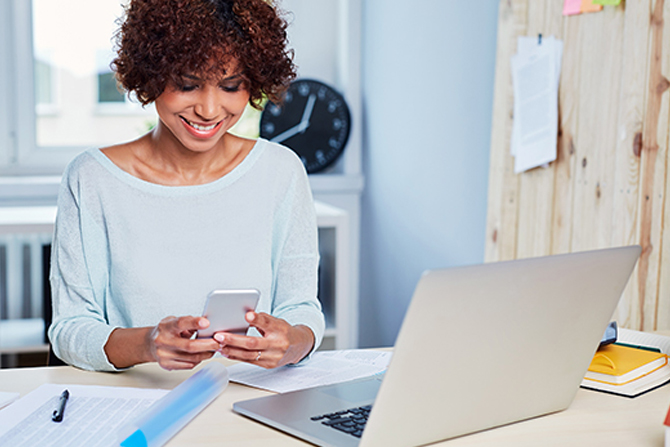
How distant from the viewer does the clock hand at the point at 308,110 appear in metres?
3.04

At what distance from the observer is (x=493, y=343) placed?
2.40 feet

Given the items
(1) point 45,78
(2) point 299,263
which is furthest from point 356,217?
(2) point 299,263

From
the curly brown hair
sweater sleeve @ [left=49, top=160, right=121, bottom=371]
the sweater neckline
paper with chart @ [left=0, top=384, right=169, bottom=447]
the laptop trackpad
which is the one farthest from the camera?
the sweater neckline

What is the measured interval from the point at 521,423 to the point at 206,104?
68 cm

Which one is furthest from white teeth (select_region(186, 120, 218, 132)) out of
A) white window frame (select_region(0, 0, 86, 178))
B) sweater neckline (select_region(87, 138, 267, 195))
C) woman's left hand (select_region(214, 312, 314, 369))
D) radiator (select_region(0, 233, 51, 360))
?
white window frame (select_region(0, 0, 86, 178))

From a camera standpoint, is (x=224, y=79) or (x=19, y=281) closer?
(x=224, y=79)

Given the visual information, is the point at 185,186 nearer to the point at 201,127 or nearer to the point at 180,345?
the point at 201,127

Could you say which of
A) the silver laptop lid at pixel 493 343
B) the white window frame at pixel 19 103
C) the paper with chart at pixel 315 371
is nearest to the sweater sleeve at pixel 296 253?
the paper with chart at pixel 315 371

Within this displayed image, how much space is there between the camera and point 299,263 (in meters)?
1.34

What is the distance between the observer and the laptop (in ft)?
2.20

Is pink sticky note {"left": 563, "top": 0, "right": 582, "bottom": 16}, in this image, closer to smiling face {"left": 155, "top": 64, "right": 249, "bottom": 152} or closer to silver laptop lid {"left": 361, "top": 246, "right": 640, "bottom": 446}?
smiling face {"left": 155, "top": 64, "right": 249, "bottom": 152}

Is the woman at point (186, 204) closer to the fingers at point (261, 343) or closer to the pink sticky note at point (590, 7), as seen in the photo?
the fingers at point (261, 343)

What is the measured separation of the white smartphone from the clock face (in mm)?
2106

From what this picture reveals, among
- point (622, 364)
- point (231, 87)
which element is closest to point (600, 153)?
point (622, 364)
